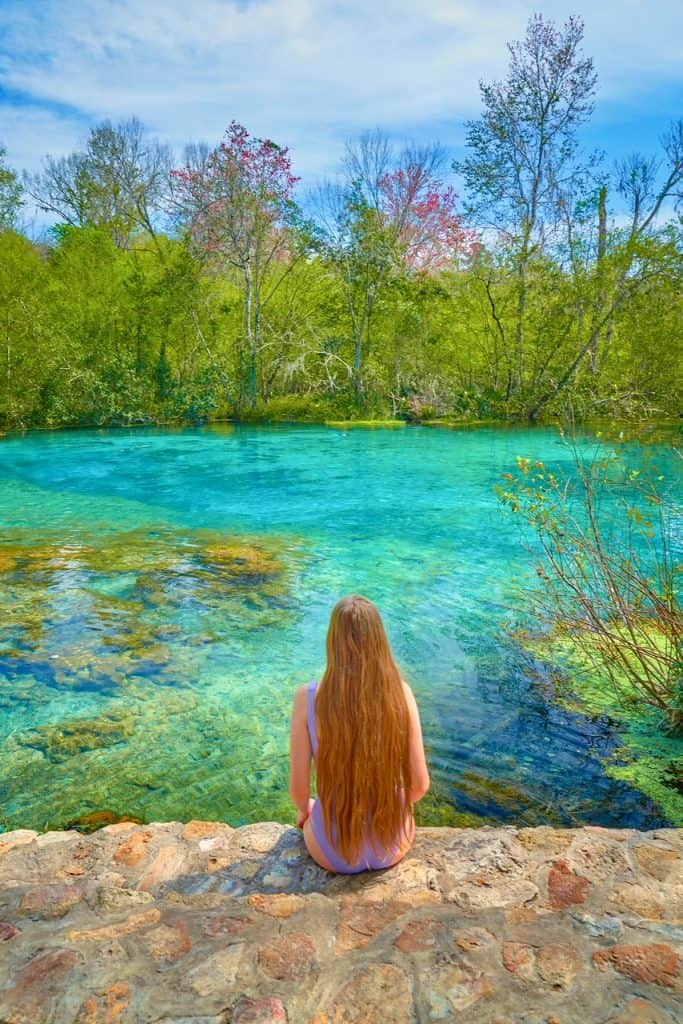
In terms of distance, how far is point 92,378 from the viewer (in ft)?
71.5

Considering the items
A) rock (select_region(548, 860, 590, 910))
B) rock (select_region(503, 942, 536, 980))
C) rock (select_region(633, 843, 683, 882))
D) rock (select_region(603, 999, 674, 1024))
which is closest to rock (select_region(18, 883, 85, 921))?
rock (select_region(503, 942, 536, 980))

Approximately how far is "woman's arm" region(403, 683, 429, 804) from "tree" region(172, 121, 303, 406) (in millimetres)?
22453

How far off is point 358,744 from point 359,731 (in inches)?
1.9

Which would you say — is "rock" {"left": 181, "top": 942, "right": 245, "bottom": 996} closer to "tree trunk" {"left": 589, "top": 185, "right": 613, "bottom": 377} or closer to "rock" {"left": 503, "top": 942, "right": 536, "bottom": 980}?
"rock" {"left": 503, "top": 942, "right": 536, "bottom": 980}

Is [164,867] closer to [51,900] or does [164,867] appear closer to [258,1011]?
[51,900]

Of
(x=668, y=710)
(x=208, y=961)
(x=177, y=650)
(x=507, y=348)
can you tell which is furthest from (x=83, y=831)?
(x=507, y=348)

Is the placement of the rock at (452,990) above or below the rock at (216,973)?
above

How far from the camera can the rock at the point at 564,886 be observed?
2.01m

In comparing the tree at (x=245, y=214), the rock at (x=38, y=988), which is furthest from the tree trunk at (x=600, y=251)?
the rock at (x=38, y=988)

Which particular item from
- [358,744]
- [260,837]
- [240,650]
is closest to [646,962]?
[358,744]

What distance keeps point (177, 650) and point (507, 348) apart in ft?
69.3

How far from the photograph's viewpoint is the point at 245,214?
2225cm

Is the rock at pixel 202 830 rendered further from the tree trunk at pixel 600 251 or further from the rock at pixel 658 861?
the tree trunk at pixel 600 251

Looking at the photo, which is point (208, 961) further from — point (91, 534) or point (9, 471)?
point (9, 471)
